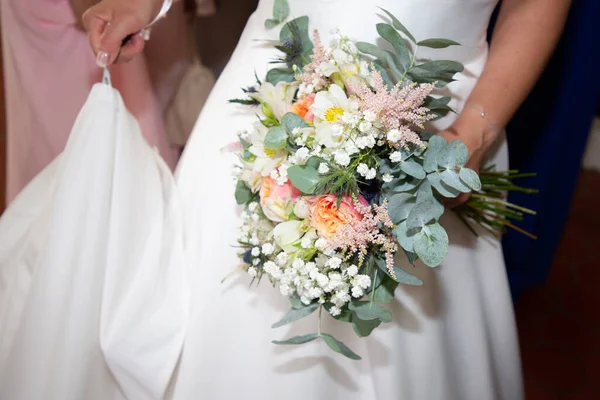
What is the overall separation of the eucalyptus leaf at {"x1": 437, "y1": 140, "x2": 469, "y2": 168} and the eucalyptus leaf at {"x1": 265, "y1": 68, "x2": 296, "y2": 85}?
0.93ft

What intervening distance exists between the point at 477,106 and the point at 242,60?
407mm

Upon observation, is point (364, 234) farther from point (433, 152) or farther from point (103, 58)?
point (103, 58)

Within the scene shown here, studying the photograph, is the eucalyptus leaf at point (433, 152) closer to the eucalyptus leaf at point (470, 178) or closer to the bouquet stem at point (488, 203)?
the eucalyptus leaf at point (470, 178)

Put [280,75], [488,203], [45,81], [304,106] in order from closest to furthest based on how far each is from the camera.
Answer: [304,106], [280,75], [488,203], [45,81]

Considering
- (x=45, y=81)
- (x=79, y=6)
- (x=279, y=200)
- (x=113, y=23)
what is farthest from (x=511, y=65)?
(x=45, y=81)

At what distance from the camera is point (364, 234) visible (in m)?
0.63

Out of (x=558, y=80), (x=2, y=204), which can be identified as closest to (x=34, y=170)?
(x=2, y=204)

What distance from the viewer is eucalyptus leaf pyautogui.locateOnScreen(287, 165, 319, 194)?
0.64 metres

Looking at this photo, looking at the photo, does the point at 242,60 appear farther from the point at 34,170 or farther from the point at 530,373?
the point at 530,373

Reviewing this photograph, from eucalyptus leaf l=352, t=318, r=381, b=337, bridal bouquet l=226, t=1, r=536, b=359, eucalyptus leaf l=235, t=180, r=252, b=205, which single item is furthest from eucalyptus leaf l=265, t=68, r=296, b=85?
eucalyptus leaf l=352, t=318, r=381, b=337

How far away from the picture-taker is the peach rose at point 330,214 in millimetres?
633

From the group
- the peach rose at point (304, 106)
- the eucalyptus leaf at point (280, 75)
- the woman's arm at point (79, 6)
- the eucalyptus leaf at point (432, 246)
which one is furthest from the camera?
the woman's arm at point (79, 6)

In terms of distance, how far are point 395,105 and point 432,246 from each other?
170mm

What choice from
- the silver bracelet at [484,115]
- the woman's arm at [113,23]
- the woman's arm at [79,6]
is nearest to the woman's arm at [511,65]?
the silver bracelet at [484,115]
